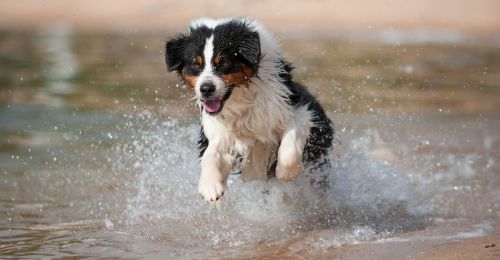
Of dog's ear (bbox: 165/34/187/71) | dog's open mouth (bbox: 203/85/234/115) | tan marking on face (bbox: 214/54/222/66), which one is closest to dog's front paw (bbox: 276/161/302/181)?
dog's open mouth (bbox: 203/85/234/115)

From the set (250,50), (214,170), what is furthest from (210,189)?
(250,50)

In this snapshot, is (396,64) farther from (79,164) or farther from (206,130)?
(206,130)

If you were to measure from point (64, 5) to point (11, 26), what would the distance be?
13.0 ft

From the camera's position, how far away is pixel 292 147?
Result: 5750mm

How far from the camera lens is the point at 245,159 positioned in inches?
242

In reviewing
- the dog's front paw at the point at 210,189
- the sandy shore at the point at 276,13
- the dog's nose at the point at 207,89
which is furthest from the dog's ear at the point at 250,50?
the sandy shore at the point at 276,13

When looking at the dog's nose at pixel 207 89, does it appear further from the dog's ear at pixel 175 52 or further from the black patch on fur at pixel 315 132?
the black patch on fur at pixel 315 132

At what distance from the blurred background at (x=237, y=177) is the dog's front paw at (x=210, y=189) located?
15.3 inches

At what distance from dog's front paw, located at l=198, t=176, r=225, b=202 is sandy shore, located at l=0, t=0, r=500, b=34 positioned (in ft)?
66.3

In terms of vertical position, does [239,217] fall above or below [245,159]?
below

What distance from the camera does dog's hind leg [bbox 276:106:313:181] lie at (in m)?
5.75

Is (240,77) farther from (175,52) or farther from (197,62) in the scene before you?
(175,52)

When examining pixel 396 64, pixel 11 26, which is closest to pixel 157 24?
pixel 11 26

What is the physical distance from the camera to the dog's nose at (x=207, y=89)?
536 centimetres
